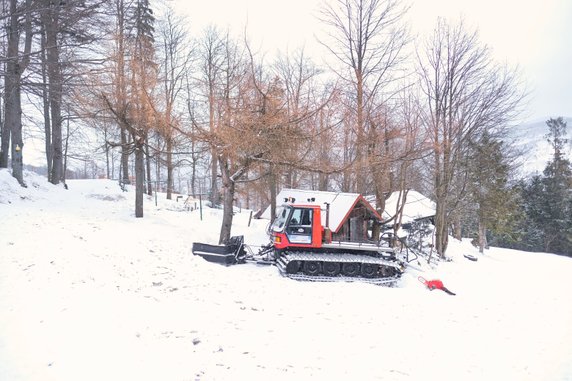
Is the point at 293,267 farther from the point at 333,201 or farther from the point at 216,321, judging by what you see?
the point at 216,321

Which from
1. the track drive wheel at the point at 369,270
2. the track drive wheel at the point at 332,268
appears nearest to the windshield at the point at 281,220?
the track drive wheel at the point at 332,268

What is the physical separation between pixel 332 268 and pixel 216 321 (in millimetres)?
5310

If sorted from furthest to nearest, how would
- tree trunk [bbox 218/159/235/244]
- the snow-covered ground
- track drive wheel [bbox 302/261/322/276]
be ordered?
tree trunk [bbox 218/159/235/244] → track drive wheel [bbox 302/261/322/276] → the snow-covered ground

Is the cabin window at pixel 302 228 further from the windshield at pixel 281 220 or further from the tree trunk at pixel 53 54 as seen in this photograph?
the tree trunk at pixel 53 54

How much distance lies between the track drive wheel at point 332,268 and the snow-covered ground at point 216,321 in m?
1.48

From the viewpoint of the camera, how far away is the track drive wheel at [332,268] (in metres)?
10.2

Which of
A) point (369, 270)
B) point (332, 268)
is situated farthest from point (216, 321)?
point (369, 270)

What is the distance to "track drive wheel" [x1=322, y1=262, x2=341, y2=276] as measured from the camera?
10.2 metres

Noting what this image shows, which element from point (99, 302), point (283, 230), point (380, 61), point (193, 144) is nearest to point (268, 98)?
point (193, 144)

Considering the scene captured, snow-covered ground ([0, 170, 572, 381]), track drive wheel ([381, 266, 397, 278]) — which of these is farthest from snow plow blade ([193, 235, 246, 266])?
track drive wheel ([381, 266, 397, 278])

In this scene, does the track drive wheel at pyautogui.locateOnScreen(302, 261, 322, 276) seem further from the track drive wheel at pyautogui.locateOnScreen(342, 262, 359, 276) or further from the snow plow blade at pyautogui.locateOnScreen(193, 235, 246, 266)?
the snow plow blade at pyautogui.locateOnScreen(193, 235, 246, 266)

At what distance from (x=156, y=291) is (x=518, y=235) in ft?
114

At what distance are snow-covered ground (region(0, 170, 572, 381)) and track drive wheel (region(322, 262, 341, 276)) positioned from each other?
148 centimetres

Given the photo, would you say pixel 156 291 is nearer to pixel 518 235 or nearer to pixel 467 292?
pixel 467 292
